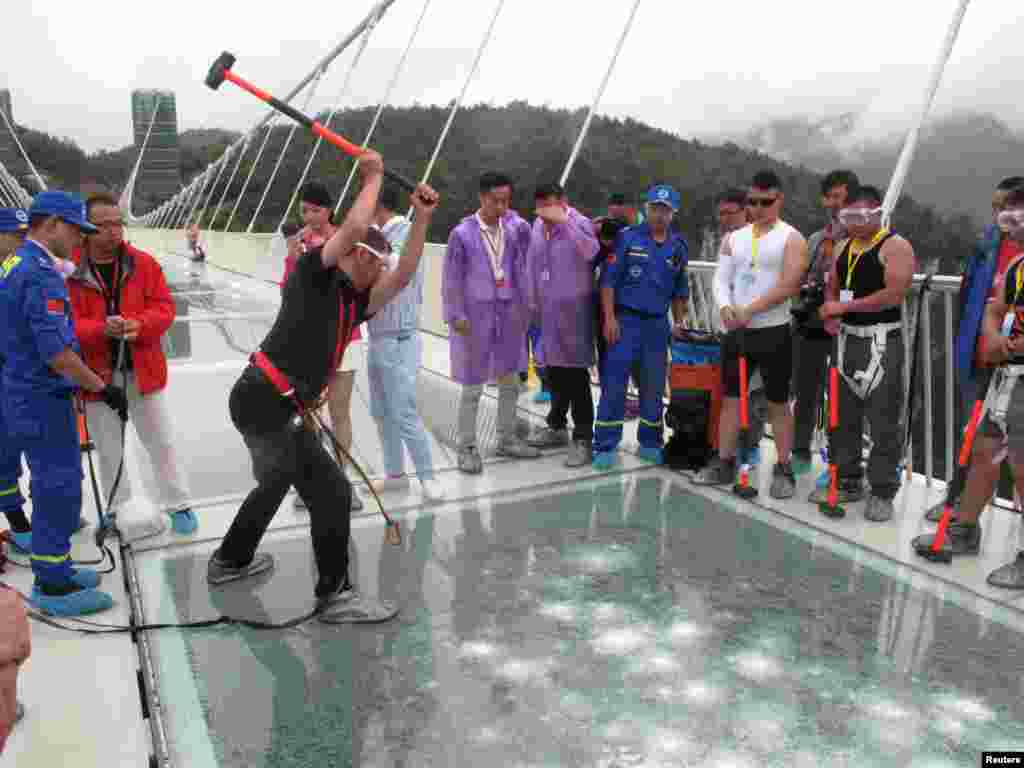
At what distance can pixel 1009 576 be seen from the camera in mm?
3416

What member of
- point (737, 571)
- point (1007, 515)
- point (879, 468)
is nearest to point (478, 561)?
point (737, 571)

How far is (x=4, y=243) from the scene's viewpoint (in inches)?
147

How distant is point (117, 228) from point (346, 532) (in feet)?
5.74

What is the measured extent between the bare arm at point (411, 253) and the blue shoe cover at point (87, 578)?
154 cm

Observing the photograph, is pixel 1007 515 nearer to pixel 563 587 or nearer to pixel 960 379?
pixel 960 379

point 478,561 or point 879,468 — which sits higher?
point 879,468

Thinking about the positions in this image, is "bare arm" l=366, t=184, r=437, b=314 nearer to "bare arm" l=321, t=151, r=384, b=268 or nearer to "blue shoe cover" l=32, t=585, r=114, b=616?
"bare arm" l=321, t=151, r=384, b=268

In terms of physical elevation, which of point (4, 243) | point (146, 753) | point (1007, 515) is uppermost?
point (4, 243)

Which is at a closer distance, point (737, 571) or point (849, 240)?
point (737, 571)

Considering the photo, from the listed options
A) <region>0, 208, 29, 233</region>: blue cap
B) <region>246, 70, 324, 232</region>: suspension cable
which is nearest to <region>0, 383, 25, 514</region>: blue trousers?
<region>0, 208, 29, 233</region>: blue cap

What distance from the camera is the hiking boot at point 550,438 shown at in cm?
546

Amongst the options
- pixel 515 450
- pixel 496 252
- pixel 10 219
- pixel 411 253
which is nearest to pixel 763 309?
pixel 496 252

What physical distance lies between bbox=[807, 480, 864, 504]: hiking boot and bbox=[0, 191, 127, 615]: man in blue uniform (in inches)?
127

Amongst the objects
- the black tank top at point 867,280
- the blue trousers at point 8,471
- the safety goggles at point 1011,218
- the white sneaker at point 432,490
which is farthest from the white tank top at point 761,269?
the blue trousers at point 8,471
